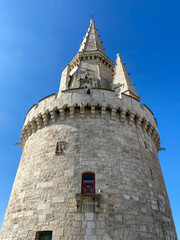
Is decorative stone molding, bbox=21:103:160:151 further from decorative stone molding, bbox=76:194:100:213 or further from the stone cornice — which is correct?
the stone cornice

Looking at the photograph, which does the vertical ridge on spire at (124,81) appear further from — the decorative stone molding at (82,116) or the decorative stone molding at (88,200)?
the decorative stone molding at (88,200)

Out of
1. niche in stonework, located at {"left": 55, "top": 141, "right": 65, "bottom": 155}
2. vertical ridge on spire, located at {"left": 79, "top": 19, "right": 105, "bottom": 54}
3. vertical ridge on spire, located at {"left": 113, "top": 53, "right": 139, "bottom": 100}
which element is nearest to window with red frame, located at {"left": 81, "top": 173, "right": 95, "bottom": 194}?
niche in stonework, located at {"left": 55, "top": 141, "right": 65, "bottom": 155}

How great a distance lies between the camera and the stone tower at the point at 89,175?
783cm

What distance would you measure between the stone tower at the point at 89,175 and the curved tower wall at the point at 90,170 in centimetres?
4

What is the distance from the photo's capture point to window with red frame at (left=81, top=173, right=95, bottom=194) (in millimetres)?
8625

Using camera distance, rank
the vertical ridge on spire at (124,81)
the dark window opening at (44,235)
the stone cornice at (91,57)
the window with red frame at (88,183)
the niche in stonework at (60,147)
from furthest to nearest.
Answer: the stone cornice at (91,57)
the vertical ridge on spire at (124,81)
the niche in stonework at (60,147)
the window with red frame at (88,183)
the dark window opening at (44,235)

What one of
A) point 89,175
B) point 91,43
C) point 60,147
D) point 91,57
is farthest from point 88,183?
point 91,43

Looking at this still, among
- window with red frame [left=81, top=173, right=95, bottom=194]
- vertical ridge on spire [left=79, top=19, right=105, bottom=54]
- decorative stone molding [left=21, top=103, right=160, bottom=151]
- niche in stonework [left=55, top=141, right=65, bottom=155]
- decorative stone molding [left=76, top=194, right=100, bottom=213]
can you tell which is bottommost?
decorative stone molding [left=76, top=194, right=100, bottom=213]

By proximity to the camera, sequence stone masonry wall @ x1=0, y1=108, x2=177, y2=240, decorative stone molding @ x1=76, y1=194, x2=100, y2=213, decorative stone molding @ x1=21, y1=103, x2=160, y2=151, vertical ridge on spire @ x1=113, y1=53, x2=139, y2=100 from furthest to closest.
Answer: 1. vertical ridge on spire @ x1=113, y1=53, x2=139, y2=100
2. decorative stone molding @ x1=21, y1=103, x2=160, y2=151
3. decorative stone molding @ x1=76, y1=194, x2=100, y2=213
4. stone masonry wall @ x1=0, y1=108, x2=177, y2=240

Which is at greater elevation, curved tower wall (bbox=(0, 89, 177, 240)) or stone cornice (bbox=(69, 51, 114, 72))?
stone cornice (bbox=(69, 51, 114, 72))

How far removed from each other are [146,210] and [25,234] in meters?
5.38

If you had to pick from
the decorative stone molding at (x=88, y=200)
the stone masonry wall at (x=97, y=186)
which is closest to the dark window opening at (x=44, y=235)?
the stone masonry wall at (x=97, y=186)

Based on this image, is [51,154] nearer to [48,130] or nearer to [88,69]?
[48,130]

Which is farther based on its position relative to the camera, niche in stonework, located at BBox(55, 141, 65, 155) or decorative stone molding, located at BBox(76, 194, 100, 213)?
niche in stonework, located at BBox(55, 141, 65, 155)
